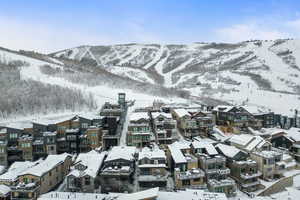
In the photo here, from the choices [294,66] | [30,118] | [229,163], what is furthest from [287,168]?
[294,66]

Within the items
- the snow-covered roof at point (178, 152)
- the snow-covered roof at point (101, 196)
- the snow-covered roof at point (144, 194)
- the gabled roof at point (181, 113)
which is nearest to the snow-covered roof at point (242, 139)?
the gabled roof at point (181, 113)

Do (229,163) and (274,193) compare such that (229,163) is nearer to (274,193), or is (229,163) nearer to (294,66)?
(274,193)

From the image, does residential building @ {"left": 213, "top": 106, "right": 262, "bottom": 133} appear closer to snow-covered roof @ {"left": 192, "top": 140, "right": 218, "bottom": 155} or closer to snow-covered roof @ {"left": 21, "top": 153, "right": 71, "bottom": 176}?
snow-covered roof @ {"left": 192, "top": 140, "right": 218, "bottom": 155}

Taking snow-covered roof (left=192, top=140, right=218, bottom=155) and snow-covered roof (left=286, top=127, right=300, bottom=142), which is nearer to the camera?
snow-covered roof (left=192, top=140, right=218, bottom=155)

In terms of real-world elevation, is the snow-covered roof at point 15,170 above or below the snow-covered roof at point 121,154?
below

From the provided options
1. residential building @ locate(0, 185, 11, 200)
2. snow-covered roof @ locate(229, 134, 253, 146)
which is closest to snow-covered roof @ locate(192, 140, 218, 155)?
snow-covered roof @ locate(229, 134, 253, 146)

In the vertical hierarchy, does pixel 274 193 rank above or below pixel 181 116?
below

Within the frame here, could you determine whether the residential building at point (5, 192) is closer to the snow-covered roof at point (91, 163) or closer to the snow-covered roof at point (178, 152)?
the snow-covered roof at point (91, 163)
